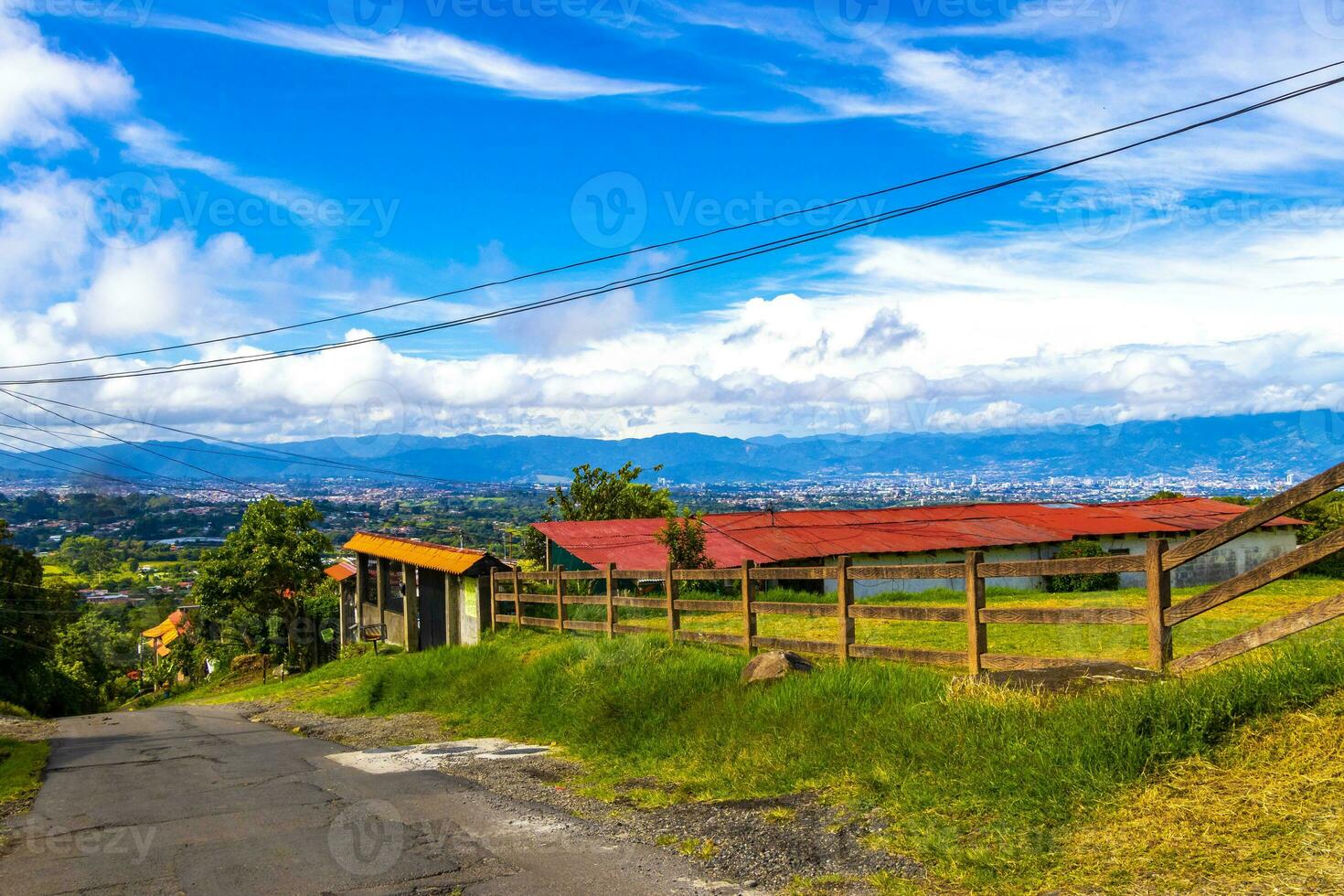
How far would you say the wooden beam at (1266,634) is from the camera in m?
6.36

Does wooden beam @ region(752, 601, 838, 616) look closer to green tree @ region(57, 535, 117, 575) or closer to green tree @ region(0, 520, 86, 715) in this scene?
green tree @ region(0, 520, 86, 715)

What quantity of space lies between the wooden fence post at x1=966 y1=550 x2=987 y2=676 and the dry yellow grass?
322 cm

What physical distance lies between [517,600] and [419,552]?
27.6ft

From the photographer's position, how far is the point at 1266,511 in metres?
6.72

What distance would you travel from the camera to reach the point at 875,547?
3525 centimetres

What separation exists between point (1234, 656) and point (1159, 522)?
38.2m

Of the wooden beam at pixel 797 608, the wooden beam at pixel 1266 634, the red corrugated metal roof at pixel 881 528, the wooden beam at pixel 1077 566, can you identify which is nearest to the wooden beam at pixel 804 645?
the wooden beam at pixel 797 608

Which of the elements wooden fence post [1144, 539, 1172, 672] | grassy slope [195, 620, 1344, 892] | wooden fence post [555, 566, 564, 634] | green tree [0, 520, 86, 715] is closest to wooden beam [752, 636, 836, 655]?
grassy slope [195, 620, 1344, 892]

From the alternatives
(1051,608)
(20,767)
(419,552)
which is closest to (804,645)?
(1051,608)

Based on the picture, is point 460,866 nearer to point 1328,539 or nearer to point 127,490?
point 1328,539

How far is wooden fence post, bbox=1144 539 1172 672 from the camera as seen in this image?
25.7ft

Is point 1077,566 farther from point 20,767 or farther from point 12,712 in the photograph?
point 12,712

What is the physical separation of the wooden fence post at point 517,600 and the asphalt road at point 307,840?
8.04 meters

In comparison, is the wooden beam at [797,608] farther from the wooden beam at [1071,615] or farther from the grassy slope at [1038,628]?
the grassy slope at [1038,628]
